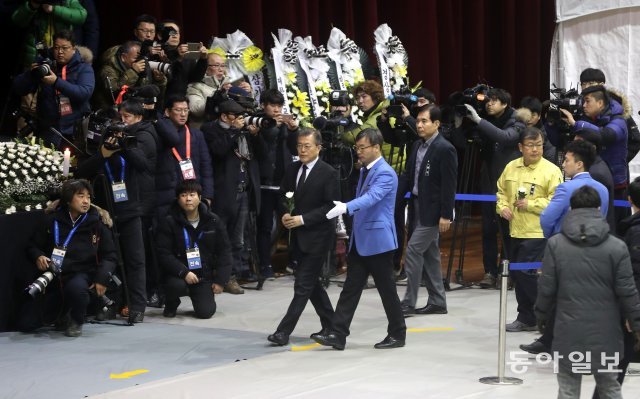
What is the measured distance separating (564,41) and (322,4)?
365 cm

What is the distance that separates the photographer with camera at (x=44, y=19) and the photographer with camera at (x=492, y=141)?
133 inches

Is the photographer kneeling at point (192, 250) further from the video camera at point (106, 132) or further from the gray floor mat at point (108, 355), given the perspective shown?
the video camera at point (106, 132)

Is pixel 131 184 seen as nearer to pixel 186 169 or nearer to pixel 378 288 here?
pixel 186 169

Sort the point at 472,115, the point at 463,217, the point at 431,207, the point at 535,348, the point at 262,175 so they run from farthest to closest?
the point at 463,217, the point at 262,175, the point at 472,115, the point at 431,207, the point at 535,348

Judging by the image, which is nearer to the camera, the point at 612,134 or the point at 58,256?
the point at 58,256

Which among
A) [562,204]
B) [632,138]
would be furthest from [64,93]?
[632,138]

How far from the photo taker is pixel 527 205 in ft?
27.5

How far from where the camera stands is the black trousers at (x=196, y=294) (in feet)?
29.4

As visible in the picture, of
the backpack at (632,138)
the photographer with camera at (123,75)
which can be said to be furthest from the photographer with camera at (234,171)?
the backpack at (632,138)

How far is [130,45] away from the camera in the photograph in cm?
973

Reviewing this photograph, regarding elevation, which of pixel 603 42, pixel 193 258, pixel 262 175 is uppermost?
pixel 603 42

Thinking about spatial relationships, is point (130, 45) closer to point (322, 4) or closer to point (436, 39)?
point (322, 4)

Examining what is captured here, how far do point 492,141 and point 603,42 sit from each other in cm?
525

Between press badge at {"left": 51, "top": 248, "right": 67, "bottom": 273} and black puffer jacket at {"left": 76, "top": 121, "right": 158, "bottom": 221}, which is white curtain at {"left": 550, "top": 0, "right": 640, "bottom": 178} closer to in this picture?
black puffer jacket at {"left": 76, "top": 121, "right": 158, "bottom": 221}
